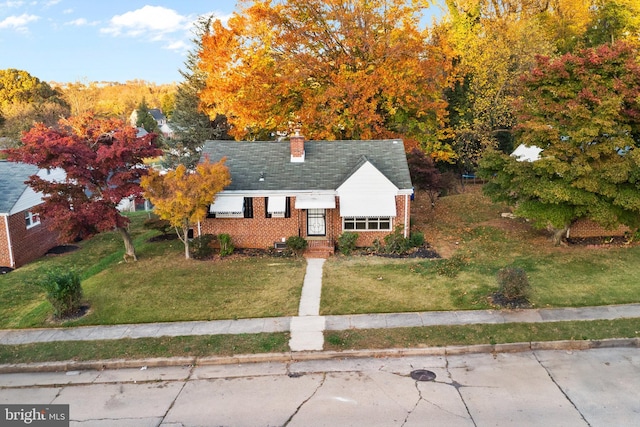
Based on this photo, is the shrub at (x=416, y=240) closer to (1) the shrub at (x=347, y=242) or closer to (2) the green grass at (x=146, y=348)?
(1) the shrub at (x=347, y=242)

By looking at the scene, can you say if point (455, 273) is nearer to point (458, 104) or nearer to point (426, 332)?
point (426, 332)

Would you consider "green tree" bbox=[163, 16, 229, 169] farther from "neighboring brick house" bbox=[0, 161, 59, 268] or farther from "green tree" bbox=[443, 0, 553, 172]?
"green tree" bbox=[443, 0, 553, 172]

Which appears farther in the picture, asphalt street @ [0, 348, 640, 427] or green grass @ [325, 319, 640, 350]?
green grass @ [325, 319, 640, 350]

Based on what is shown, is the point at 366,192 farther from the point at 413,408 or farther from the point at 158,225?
the point at 413,408

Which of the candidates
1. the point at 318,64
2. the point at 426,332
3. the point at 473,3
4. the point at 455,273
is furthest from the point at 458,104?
the point at 426,332

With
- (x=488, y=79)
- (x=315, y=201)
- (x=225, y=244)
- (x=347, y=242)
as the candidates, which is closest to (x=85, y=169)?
(x=225, y=244)

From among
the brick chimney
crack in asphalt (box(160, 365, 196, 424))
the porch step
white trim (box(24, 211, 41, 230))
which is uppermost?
the brick chimney

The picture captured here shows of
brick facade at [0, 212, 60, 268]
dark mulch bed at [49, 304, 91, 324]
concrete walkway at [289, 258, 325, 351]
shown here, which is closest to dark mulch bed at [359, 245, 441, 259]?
concrete walkway at [289, 258, 325, 351]
